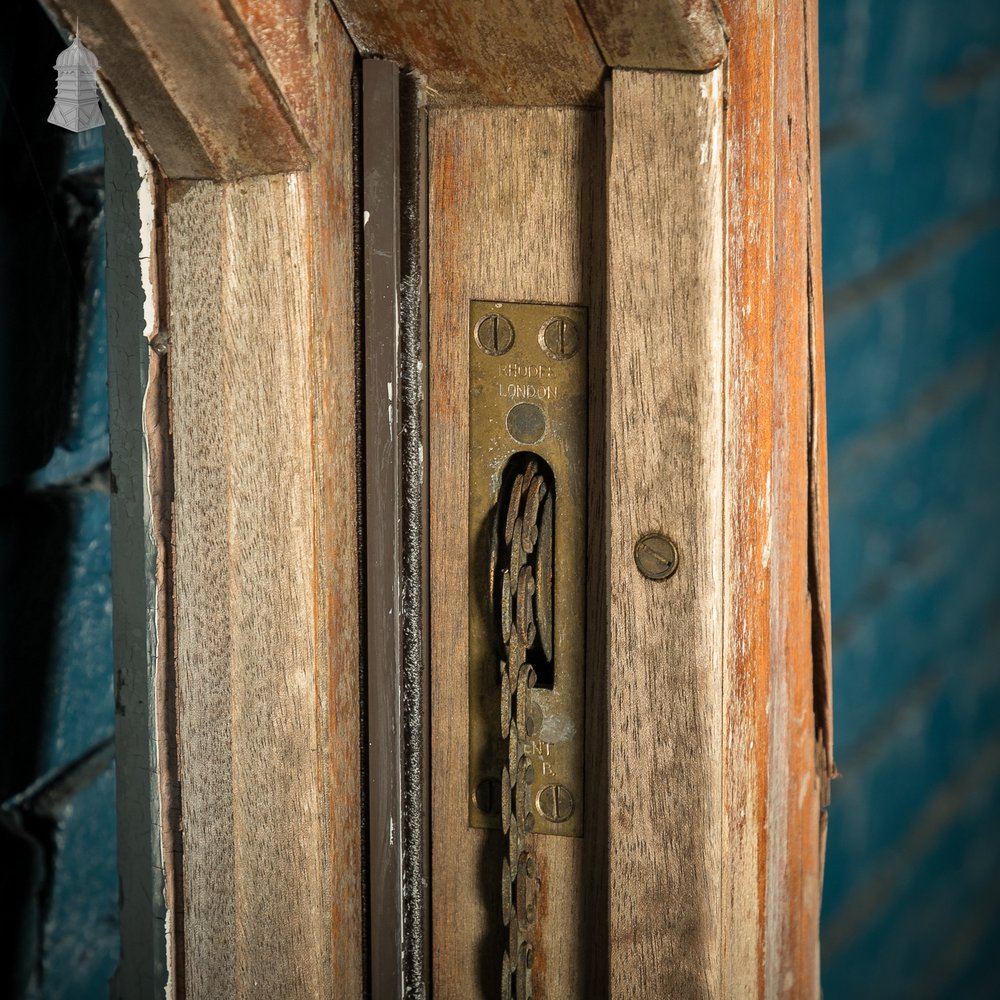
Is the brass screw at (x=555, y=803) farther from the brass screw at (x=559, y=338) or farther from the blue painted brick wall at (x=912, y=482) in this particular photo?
the blue painted brick wall at (x=912, y=482)

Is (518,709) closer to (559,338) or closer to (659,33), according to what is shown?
(559,338)

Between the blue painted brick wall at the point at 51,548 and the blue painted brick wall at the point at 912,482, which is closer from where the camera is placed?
the blue painted brick wall at the point at 51,548

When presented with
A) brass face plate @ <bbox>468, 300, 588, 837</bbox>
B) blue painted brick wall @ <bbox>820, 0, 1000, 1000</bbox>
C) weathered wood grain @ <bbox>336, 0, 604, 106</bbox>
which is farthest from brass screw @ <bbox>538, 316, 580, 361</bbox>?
blue painted brick wall @ <bbox>820, 0, 1000, 1000</bbox>

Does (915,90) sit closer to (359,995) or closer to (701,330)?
(701,330)

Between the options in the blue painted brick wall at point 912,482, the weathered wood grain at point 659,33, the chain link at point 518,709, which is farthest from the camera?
the blue painted brick wall at point 912,482

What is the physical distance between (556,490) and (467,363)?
0.08m

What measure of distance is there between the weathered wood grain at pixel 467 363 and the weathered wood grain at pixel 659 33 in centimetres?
5

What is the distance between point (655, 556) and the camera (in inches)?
24.9

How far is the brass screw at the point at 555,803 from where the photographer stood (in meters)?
0.71

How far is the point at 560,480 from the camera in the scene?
69 cm

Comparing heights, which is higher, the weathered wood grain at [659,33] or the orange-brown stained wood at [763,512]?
the weathered wood grain at [659,33]

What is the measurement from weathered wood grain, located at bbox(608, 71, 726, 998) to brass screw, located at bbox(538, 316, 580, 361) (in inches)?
1.9

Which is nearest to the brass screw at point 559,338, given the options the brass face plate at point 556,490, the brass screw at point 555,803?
the brass face plate at point 556,490

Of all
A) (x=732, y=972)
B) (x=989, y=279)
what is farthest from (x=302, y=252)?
(x=989, y=279)
